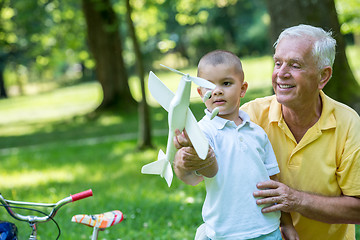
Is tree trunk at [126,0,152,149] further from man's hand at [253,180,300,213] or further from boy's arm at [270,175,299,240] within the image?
man's hand at [253,180,300,213]

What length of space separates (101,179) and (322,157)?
5422mm

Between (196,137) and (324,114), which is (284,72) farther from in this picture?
(196,137)

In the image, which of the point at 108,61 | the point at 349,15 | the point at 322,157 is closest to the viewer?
the point at 322,157

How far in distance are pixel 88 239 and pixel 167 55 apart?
4147 cm

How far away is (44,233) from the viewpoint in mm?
4715

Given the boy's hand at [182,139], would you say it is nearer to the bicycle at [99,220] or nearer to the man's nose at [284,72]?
the bicycle at [99,220]

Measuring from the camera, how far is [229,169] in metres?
2.38

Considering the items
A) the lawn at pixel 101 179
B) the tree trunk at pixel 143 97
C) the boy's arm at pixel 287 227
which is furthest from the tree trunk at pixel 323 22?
Answer: the tree trunk at pixel 143 97

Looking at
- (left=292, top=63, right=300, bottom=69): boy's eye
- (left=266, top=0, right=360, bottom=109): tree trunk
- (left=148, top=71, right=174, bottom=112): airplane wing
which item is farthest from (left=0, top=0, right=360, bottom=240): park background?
(left=292, top=63, right=300, bottom=69): boy's eye

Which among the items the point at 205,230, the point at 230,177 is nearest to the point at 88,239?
the point at 205,230

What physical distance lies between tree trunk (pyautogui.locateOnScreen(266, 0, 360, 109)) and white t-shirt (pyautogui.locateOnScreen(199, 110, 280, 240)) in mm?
3188

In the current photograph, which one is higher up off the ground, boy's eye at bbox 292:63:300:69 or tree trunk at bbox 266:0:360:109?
boy's eye at bbox 292:63:300:69

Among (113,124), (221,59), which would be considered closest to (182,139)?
(221,59)

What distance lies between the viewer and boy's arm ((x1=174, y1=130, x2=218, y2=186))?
2.15 meters
